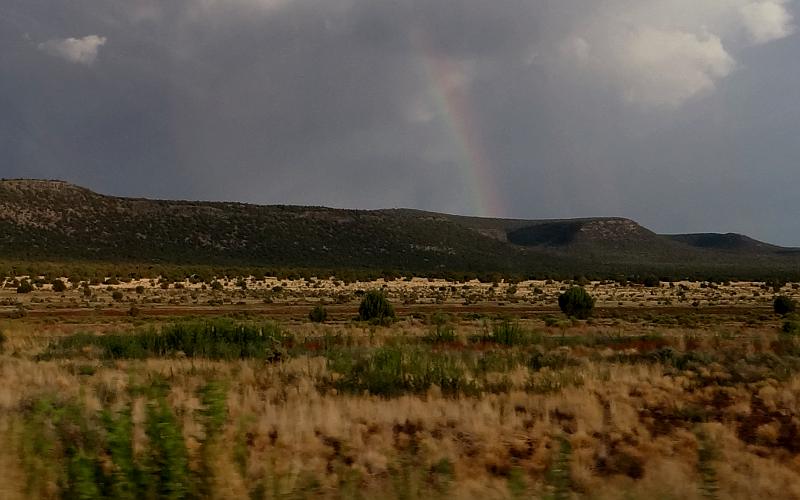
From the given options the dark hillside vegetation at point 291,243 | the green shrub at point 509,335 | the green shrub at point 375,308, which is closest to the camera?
the green shrub at point 509,335

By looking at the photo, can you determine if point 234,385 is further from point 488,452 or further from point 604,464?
point 604,464

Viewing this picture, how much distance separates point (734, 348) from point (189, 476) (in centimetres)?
1946

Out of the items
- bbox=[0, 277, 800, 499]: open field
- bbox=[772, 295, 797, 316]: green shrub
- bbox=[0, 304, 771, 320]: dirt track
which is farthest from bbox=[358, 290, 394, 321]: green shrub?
bbox=[772, 295, 797, 316]: green shrub

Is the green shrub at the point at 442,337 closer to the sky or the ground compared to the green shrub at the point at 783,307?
closer to the ground

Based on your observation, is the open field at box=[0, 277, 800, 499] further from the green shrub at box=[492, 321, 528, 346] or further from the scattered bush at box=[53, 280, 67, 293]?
the scattered bush at box=[53, 280, 67, 293]

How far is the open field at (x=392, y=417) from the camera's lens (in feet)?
23.2

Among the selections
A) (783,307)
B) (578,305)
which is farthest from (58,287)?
(783,307)

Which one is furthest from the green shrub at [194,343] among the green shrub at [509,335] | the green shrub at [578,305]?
the green shrub at [578,305]

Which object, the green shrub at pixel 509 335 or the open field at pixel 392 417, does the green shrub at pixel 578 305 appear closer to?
the open field at pixel 392 417

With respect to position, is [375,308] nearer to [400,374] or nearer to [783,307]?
[400,374]

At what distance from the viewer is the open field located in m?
7.08

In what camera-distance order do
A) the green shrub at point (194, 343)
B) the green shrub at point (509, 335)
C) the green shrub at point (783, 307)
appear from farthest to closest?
the green shrub at point (783, 307), the green shrub at point (509, 335), the green shrub at point (194, 343)

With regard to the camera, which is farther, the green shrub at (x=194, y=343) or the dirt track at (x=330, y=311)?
the dirt track at (x=330, y=311)

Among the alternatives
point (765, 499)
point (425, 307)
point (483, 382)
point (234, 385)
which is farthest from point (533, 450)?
point (425, 307)
